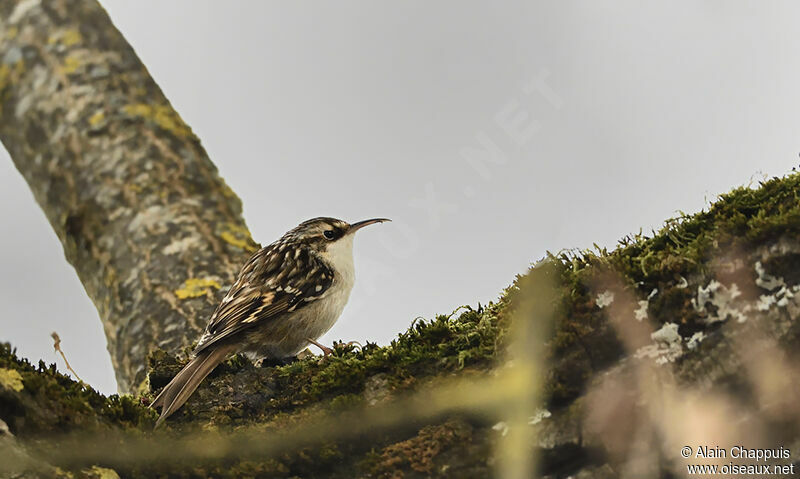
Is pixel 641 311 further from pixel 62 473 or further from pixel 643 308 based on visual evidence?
pixel 62 473

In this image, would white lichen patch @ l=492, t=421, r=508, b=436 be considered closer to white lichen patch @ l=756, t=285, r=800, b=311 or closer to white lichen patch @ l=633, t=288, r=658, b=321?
white lichen patch @ l=633, t=288, r=658, b=321

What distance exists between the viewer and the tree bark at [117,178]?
5.29 metres

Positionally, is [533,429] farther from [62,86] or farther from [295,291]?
[62,86]

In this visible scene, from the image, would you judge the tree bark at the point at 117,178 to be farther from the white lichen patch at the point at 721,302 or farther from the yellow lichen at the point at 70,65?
the white lichen patch at the point at 721,302

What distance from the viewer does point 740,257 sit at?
8.76 feet

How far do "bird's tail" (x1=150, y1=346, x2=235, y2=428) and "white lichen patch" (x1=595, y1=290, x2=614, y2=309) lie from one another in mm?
1626

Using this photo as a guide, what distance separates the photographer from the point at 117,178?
588cm

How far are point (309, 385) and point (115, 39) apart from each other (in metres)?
4.63

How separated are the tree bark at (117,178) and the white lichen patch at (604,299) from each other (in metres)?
2.95

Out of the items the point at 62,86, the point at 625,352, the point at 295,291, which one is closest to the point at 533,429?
the point at 625,352

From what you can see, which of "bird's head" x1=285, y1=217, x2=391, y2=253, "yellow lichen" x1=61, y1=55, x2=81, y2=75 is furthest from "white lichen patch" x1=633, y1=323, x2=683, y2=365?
"yellow lichen" x1=61, y1=55, x2=81, y2=75

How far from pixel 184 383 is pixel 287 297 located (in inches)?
51.8

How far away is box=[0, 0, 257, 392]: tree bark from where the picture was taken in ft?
17.4

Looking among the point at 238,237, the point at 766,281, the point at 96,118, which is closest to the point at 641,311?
the point at 766,281
